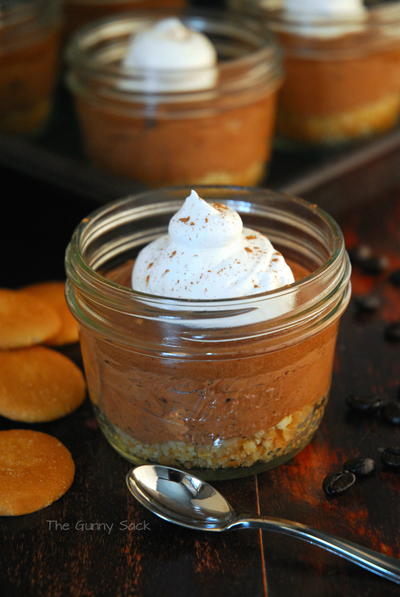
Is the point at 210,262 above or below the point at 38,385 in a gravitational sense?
above

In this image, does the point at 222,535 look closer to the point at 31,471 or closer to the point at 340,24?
the point at 31,471

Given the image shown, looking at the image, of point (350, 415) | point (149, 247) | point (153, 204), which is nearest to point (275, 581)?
point (350, 415)

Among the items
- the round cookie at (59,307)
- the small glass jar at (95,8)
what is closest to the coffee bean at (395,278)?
the round cookie at (59,307)

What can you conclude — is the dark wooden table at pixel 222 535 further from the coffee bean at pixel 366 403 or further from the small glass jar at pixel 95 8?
the small glass jar at pixel 95 8

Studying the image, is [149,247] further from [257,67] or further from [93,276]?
[257,67]

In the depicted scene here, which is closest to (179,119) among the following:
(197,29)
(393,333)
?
(197,29)

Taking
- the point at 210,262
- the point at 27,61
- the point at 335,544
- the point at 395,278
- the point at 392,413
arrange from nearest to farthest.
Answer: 1. the point at 335,544
2. the point at 210,262
3. the point at 392,413
4. the point at 395,278
5. the point at 27,61
